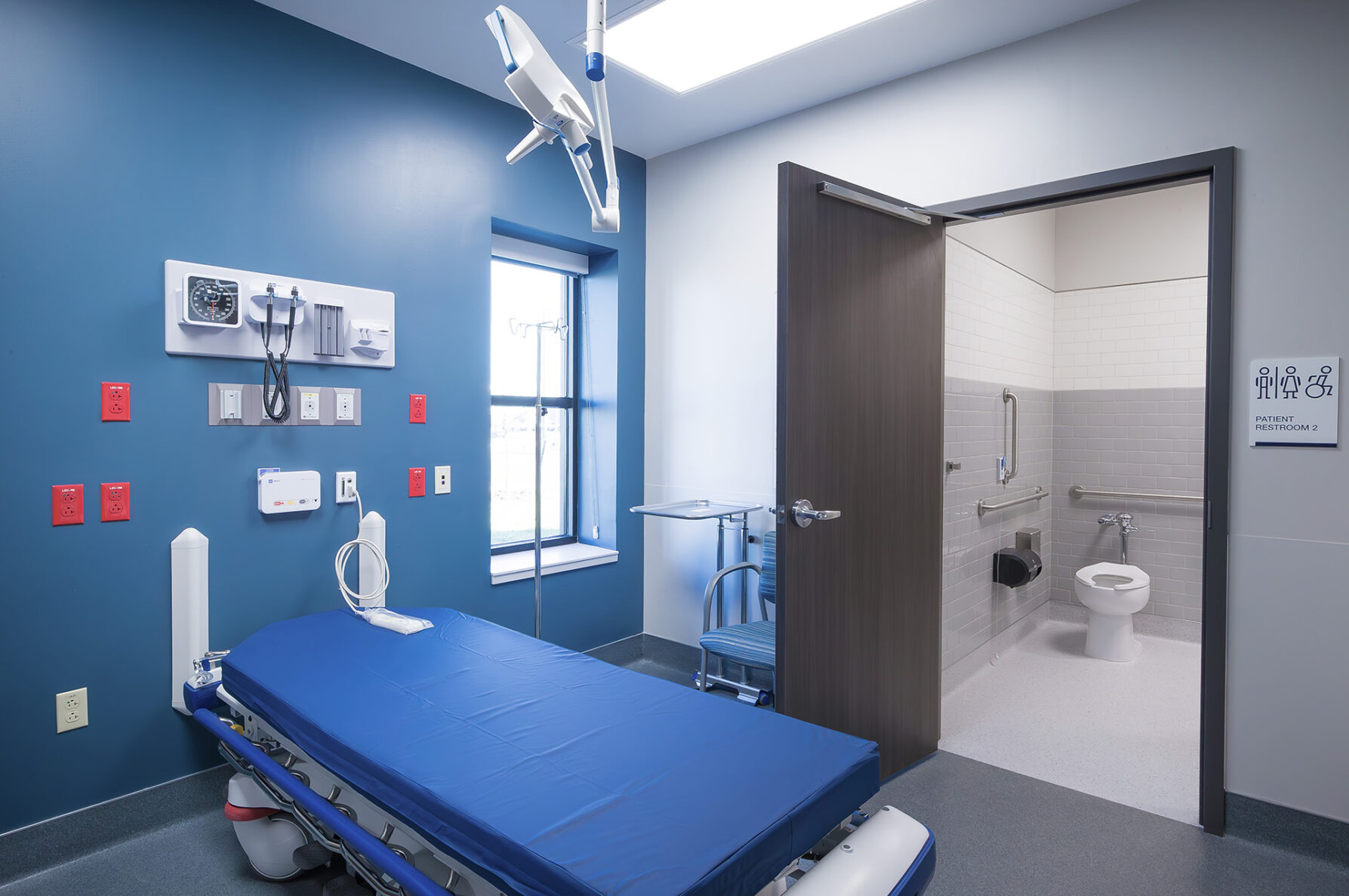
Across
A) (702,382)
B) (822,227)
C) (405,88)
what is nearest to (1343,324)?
(822,227)

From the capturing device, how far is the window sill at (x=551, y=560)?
10.8 feet

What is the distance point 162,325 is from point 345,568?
103cm

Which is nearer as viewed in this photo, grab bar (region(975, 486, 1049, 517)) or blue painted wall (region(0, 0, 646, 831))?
blue painted wall (region(0, 0, 646, 831))

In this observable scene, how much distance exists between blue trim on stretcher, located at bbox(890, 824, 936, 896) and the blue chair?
1.25 m

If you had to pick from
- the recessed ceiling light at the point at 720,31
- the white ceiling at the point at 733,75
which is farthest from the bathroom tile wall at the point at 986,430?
the recessed ceiling light at the point at 720,31

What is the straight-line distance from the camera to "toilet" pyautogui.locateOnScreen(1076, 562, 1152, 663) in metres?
3.91

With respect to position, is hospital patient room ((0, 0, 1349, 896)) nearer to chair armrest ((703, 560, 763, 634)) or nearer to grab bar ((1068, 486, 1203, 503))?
chair armrest ((703, 560, 763, 634))

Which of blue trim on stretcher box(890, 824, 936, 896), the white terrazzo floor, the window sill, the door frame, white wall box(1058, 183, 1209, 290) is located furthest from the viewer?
white wall box(1058, 183, 1209, 290)

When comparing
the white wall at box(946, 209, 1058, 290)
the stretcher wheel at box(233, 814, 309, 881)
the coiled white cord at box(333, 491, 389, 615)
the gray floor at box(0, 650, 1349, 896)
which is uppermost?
the white wall at box(946, 209, 1058, 290)

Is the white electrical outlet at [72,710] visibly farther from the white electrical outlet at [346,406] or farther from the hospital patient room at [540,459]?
the white electrical outlet at [346,406]

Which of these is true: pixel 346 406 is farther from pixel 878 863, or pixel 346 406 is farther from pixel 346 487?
pixel 878 863

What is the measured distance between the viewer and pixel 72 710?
2.11 meters

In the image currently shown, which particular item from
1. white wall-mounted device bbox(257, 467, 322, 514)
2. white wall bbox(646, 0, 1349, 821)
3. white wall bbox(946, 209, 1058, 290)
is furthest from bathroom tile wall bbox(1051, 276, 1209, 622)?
white wall-mounted device bbox(257, 467, 322, 514)

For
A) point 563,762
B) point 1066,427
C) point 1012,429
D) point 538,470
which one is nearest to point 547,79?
point 563,762
